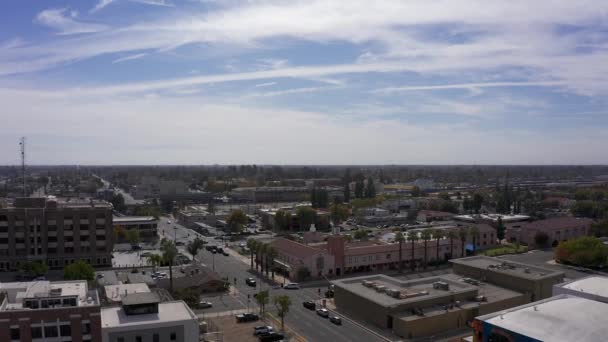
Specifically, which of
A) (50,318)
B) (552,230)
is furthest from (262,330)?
(552,230)

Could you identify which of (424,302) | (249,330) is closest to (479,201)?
(424,302)

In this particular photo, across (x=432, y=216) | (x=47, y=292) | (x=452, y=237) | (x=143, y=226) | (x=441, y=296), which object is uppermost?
(x=47, y=292)

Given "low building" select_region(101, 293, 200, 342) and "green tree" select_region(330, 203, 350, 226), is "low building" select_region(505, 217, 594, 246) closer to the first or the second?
"green tree" select_region(330, 203, 350, 226)

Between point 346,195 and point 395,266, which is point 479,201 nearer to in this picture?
point 346,195

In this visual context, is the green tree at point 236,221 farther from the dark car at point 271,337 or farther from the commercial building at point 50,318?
the commercial building at point 50,318

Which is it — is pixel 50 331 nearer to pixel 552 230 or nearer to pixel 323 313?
pixel 323 313

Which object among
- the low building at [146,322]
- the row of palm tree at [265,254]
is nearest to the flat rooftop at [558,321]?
the low building at [146,322]

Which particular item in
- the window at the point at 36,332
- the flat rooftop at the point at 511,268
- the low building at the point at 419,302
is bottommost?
the low building at the point at 419,302

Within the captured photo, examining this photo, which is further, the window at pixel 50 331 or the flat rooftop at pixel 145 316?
the flat rooftop at pixel 145 316
